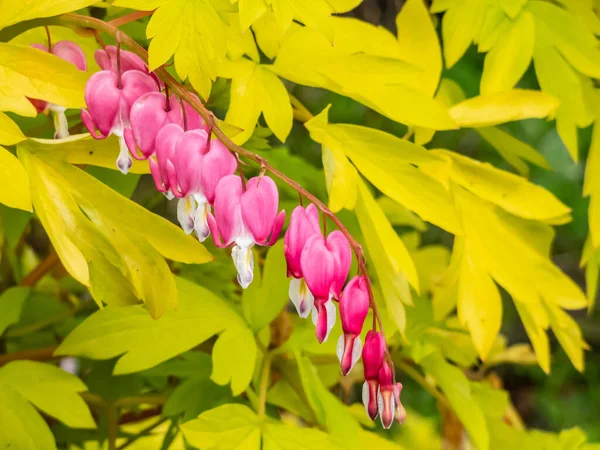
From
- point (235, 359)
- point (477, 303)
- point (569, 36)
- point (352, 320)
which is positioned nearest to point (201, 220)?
point (352, 320)

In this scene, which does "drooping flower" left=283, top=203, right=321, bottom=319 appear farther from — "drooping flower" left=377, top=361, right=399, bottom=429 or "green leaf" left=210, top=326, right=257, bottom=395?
"green leaf" left=210, top=326, right=257, bottom=395

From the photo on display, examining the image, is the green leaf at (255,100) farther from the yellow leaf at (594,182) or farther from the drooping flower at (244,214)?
the yellow leaf at (594,182)

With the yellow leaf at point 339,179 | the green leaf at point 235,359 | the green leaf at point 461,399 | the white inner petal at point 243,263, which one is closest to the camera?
the white inner petal at point 243,263

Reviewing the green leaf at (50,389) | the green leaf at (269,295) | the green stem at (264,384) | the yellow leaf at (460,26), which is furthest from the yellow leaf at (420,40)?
the green leaf at (50,389)

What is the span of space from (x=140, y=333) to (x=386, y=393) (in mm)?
296

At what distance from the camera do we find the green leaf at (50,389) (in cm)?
72

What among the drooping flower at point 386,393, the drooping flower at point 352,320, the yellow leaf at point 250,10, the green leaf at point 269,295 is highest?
the yellow leaf at point 250,10

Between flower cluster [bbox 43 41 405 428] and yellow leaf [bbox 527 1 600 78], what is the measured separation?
397 mm

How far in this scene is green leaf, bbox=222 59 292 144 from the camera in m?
0.63

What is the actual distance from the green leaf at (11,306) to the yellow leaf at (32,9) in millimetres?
346

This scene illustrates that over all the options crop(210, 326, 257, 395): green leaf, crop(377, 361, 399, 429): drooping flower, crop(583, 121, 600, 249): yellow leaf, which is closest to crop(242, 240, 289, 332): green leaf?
crop(210, 326, 257, 395): green leaf

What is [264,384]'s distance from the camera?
775mm

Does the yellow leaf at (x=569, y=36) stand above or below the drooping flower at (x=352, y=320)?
above

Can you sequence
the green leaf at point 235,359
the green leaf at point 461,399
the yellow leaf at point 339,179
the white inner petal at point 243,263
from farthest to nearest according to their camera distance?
the green leaf at point 461,399 < the green leaf at point 235,359 < the yellow leaf at point 339,179 < the white inner petal at point 243,263
